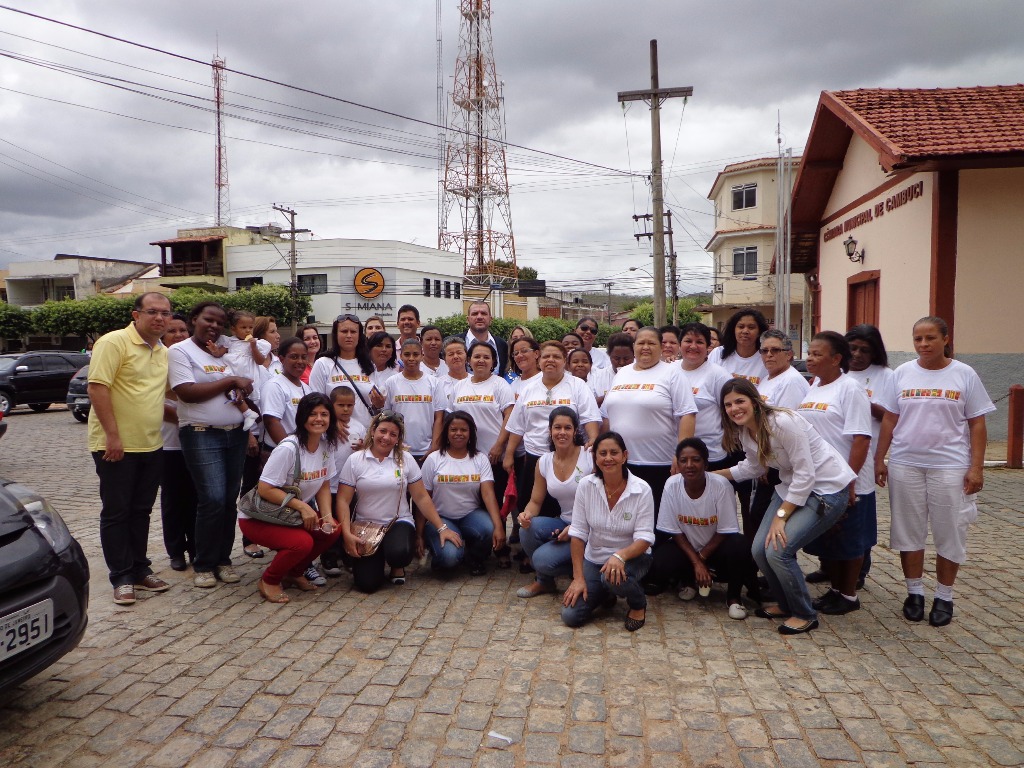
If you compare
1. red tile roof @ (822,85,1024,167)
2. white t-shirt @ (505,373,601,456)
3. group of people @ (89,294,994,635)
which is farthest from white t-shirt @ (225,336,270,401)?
red tile roof @ (822,85,1024,167)

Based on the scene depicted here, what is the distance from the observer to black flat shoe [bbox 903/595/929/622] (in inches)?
176

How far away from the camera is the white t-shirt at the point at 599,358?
711 centimetres

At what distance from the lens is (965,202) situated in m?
10.5

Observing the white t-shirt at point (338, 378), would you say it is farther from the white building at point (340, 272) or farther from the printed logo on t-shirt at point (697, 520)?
the white building at point (340, 272)

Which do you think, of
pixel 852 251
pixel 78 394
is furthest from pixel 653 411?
pixel 78 394

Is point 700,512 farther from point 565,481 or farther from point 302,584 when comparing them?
point 302,584

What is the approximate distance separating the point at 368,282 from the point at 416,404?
40816mm

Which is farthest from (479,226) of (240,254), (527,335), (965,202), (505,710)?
(505,710)

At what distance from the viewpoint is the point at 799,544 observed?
4277 mm

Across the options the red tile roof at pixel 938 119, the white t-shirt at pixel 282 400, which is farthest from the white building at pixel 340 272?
the white t-shirt at pixel 282 400

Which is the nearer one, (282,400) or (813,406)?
(813,406)

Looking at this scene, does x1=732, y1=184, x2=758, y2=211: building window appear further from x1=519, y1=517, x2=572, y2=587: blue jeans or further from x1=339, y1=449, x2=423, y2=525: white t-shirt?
x1=339, y1=449, x2=423, y2=525: white t-shirt

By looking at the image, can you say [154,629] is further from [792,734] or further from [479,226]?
[479,226]

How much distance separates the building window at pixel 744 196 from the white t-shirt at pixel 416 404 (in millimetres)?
34101
